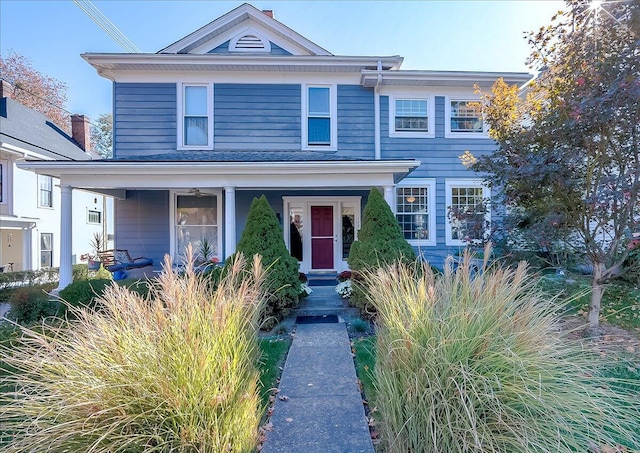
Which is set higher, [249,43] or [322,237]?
[249,43]

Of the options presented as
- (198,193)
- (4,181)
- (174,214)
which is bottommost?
(174,214)

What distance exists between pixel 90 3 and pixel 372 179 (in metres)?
17.0

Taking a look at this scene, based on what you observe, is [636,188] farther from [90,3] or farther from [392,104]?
[90,3]

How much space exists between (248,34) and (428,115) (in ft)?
18.5

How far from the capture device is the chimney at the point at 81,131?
18.8 m

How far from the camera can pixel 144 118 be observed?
369 inches

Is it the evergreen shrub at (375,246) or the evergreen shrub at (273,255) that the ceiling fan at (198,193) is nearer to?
the evergreen shrub at (273,255)

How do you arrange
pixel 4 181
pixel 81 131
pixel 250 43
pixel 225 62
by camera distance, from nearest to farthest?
pixel 225 62 < pixel 250 43 < pixel 4 181 < pixel 81 131

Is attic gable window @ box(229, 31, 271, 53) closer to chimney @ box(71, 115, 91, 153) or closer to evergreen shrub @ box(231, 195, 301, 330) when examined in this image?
evergreen shrub @ box(231, 195, 301, 330)

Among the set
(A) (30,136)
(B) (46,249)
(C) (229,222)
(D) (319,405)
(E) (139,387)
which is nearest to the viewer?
(E) (139,387)

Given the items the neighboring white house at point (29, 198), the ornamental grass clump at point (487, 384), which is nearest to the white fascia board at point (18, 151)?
the neighboring white house at point (29, 198)

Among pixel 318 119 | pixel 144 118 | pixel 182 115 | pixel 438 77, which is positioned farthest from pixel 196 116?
pixel 438 77

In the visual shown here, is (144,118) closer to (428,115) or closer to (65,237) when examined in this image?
(65,237)

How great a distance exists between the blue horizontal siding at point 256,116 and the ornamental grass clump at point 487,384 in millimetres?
7796
